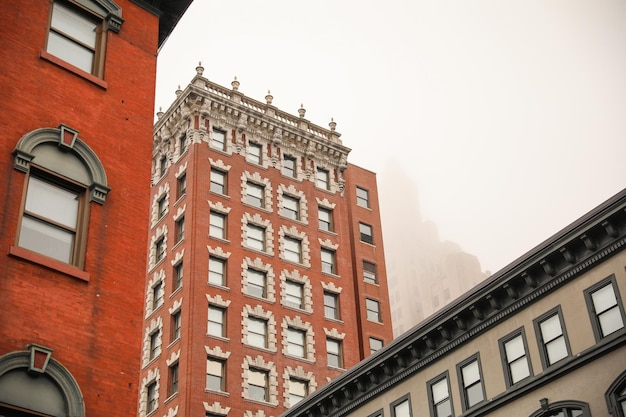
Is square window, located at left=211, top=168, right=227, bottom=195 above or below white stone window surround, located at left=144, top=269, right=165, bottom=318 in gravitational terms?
above

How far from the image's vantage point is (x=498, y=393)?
36.5 m

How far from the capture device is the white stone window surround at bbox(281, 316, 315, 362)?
6525 cm

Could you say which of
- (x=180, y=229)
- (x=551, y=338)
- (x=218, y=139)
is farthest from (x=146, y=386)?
(x=551, y=338)

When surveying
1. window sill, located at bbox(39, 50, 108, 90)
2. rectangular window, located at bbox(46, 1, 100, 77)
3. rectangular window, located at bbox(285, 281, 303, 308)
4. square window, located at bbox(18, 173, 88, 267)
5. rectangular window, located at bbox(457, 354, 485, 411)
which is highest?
rectangular window, located at bbox(285, 281, 303, 308)

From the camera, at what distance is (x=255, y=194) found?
70.9 m

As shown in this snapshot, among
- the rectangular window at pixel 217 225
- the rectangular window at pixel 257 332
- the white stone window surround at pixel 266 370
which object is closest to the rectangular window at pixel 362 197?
the rectangular window at pixel 217 225

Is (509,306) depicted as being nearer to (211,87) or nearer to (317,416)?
(317,416)

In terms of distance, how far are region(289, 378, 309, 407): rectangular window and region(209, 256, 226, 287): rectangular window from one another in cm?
854

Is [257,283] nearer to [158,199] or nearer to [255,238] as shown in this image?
[255,238]

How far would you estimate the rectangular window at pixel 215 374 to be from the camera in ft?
196

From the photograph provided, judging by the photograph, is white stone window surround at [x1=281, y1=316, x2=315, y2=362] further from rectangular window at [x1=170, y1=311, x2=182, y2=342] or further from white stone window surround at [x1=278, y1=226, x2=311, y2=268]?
rectangular window at [x1=170, y1=311, x2=182, y2=342]

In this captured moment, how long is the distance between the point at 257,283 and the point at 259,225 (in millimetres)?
5021

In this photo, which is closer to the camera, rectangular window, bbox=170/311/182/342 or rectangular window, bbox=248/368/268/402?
rectangular window, bbox=248/368/268/402

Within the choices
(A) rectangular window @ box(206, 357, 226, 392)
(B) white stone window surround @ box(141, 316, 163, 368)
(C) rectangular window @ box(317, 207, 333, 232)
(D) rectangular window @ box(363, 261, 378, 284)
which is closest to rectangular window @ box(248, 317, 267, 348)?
(A) rectangular window @ box(206, 357, 226, 392)
